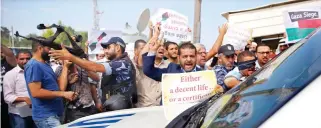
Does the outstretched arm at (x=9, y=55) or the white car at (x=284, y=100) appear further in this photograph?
the outstretched arm at (x=9, y=55)

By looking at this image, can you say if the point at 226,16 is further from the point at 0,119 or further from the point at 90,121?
the point at 90,121

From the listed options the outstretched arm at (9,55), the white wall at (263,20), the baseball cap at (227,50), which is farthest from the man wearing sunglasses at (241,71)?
the white wall at (263,20)

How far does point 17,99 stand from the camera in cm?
534

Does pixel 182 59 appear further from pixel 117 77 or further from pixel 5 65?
pixel 5 65

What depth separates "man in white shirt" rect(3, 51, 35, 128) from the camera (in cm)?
A: 535

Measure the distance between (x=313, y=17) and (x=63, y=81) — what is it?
3.55 meters

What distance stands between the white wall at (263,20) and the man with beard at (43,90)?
8.71 meters

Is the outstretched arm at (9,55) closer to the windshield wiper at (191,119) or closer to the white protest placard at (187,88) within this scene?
Result: the white protest placard at (187,88)

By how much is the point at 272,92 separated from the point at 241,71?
8.44 feet

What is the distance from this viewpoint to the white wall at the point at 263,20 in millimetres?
12031

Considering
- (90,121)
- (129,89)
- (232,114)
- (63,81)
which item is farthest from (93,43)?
(232,114)

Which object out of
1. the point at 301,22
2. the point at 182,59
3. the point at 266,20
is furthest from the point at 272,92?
the point at 266,20

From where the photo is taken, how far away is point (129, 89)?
447 cm

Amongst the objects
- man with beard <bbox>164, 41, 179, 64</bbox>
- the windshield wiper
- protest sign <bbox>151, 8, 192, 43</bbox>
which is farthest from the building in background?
the windshield wiper
